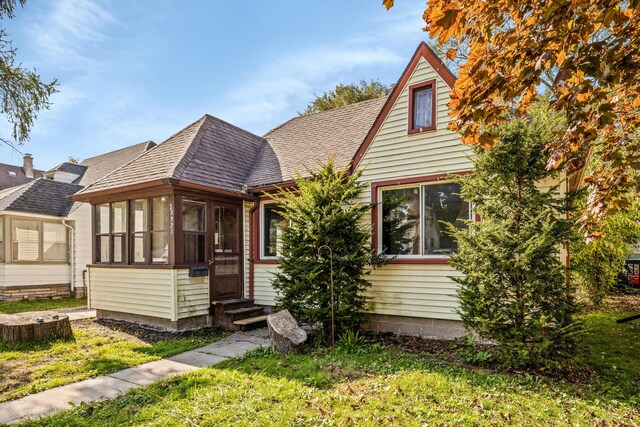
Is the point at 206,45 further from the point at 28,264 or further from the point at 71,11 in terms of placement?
the point at 28,264

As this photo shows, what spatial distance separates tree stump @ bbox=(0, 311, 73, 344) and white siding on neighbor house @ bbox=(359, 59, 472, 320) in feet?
20.2

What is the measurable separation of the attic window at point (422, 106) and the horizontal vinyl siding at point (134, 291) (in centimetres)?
592

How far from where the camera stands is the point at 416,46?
7262 millimetres

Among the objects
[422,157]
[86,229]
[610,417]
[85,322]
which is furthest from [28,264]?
[610,417]

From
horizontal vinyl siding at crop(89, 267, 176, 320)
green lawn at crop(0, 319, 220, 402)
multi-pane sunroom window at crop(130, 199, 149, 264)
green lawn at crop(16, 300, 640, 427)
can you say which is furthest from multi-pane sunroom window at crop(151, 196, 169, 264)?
green lawn at crop(16, 300, 640, 427)

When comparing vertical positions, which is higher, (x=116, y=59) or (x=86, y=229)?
(x=116, y=59)

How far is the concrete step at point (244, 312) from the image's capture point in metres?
8.00

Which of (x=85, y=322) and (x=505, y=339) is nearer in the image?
(x=505, y=339)

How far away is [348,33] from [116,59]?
20.1ft

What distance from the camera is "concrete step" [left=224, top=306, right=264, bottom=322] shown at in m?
8.00

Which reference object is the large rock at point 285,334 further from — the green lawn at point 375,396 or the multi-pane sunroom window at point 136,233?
the multi-pane sunroom window at point 136,233

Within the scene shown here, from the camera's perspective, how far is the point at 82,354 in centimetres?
606

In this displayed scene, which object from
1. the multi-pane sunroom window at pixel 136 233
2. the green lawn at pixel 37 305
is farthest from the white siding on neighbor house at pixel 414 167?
the green lawn at pixel 37 305

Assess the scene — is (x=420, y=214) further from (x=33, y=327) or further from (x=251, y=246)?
(x=33, y=327)
